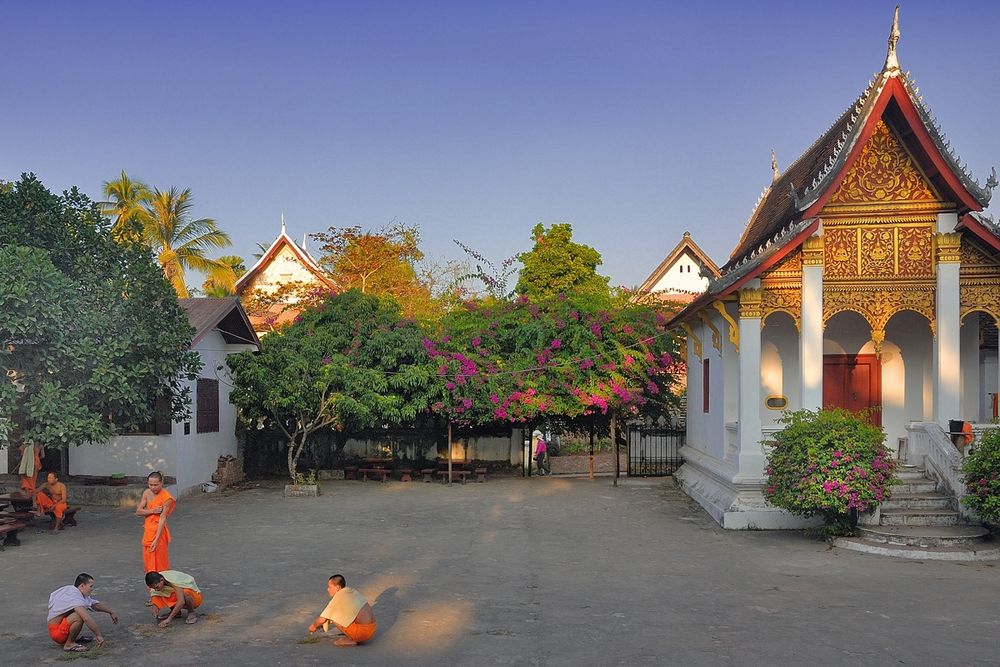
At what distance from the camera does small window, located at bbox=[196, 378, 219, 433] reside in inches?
747

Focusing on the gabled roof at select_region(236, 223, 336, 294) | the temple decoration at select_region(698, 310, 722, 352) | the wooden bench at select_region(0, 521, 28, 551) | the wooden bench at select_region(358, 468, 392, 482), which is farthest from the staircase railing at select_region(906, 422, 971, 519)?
the gabled roof at select_region(236, 223, 336, 294)

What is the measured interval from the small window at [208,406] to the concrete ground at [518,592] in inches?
147

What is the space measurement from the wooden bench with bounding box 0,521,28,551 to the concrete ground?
0.20m

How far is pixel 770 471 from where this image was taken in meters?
12.7

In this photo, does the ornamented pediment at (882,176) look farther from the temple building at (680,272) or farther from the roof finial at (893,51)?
the temple building at (680,272)

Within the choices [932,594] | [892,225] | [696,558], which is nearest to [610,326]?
[892,225]

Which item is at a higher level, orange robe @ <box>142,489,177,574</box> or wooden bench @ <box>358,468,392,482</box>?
orange robe @ <box>142,489,177,574</box>

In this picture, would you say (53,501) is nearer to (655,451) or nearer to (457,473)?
(457,473)

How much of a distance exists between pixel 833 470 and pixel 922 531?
1649 mm

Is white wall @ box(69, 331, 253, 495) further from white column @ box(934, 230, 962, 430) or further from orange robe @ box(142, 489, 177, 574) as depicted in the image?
white column @ box(934, 230, 962, 430)

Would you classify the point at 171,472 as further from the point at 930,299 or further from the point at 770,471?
the point at 930,299

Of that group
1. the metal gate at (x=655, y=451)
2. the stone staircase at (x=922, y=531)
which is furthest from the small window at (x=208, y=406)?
the stone staircase at (x=922, y=531)

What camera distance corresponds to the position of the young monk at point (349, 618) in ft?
23.9

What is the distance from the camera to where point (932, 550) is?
11289 millimetres
